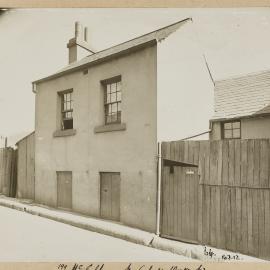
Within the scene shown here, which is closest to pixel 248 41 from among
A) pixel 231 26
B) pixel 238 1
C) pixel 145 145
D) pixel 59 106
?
pixel 231 26

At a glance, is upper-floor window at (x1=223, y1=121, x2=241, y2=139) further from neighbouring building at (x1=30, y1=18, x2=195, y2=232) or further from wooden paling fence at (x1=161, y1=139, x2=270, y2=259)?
wooden paling fence at (x1=161, y1=139, x2=270, y2=259)

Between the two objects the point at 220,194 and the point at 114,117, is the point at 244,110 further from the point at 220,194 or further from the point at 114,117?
the point at 220,194

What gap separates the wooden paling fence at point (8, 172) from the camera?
15.0 m

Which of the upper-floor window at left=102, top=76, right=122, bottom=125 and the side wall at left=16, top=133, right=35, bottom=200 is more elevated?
the upper-floor window at left=102, top=76, right=122, bottom=125

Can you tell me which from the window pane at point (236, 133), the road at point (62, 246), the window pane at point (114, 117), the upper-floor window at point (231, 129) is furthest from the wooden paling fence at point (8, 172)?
the window pane at point (236, 133)

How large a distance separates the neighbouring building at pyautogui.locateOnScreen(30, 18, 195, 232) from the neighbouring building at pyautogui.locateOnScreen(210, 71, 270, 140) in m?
4.32

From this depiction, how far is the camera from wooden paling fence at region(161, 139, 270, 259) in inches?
270

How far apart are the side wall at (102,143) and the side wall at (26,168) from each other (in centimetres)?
63

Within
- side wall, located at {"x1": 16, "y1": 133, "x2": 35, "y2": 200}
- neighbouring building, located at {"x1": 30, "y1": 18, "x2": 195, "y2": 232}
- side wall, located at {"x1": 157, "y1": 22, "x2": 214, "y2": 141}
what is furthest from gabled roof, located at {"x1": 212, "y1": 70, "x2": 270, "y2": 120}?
side wall, located at {"x1": 16, "y1": 133, "x2": 35, "y2": 200}

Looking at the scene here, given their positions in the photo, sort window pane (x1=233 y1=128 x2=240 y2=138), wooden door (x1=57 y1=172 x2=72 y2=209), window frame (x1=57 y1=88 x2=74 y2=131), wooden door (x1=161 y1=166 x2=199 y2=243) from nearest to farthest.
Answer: wooden door (x1=161 y1=166 x2=199 y2=243) < wooden door (x1=57 y1=172 x2=72 y2=209) < window frame (x1=57 y1=88 x2=74 y2=131) < window pane (x1=233 y1=128 x2=240 y2=138)

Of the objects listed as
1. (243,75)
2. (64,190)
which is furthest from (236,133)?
(64,190)

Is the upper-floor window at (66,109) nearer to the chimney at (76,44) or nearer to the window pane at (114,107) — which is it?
the window pane at (114,107)

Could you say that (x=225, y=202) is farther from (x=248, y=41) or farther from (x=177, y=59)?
(x=177, y=59)

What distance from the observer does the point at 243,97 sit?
13773 mm
